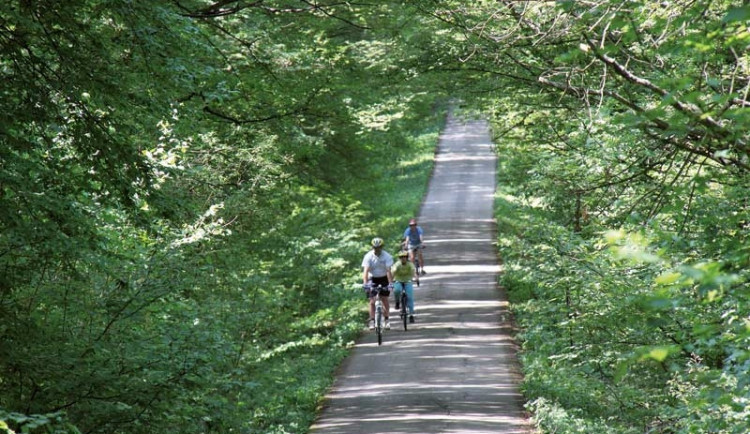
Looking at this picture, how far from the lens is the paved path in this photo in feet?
45.4

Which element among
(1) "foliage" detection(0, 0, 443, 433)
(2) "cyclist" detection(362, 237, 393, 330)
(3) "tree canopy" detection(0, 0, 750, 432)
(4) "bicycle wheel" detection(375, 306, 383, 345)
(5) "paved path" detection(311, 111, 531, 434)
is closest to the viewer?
(3) "tree canopy" detection(0, 0, 750, 432)

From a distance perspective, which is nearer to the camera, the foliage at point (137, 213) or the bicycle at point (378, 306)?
the foliage at point (137, 213)

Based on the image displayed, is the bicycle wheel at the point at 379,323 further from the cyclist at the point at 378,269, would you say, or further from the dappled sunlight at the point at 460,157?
the dappled sunlight at the point at 460,157

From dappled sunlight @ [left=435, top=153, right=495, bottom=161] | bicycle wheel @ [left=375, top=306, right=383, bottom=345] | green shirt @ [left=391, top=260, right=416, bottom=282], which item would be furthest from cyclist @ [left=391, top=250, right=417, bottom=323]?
dappled sunlight @ [left=435, top=153, right=495, bottom=161]

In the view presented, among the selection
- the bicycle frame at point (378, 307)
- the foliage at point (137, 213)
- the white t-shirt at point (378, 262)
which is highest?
the foliage at point (137, 213)

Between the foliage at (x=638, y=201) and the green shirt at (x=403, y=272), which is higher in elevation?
the foliage at (x=638, y=201)

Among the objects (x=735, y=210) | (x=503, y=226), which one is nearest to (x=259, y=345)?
(x=735, y=210)

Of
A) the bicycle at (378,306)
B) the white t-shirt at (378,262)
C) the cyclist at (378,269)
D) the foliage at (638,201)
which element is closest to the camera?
the foliage at (638,201)

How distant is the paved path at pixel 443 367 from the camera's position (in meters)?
13.9

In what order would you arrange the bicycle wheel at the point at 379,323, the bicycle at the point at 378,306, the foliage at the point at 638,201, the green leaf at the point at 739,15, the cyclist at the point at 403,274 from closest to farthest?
the green leaf at the point at 739,15
the foliage at the point at 638,201
the bicycle at the point at 378,306
the bicycle wheel at the point at 379,323
the cyclist at the point at 403,274

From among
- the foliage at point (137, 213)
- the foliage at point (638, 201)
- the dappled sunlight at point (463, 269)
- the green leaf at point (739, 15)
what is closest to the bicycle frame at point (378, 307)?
the foliage at point (137, 213)

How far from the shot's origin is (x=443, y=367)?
17562mm

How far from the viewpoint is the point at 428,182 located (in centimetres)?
5197

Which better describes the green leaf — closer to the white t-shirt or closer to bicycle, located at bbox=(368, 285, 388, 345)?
the white t-shirt
